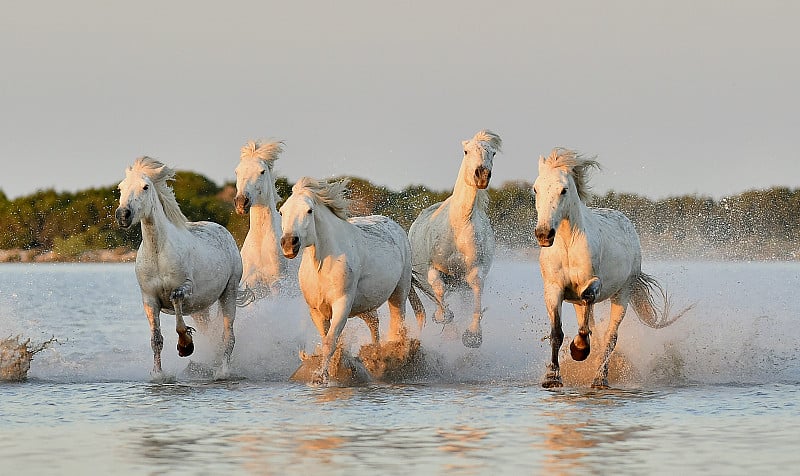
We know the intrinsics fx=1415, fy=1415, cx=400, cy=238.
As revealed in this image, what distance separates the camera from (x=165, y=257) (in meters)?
13.0

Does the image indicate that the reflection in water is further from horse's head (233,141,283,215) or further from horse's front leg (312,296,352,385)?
horse's head (233,141,283,215)

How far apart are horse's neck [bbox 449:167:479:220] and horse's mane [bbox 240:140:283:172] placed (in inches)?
78.8

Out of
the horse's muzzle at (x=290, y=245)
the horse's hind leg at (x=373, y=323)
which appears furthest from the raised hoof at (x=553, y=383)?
the horse's muzzle at (x=290, y=245)

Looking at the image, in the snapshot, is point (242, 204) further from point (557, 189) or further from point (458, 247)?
point (557, 189)

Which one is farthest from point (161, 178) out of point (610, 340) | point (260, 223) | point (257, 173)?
point (610, 340)

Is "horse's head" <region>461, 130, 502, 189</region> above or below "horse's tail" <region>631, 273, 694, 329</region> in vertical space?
above

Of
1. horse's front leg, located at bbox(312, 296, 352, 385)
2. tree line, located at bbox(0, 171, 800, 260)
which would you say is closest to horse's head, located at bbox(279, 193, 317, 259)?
horse's front leg, located at bbox(312, 296, 352, 385)

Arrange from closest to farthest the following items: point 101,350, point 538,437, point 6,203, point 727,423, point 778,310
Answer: point 538,437
point 727,423
point 101,350
point 778,310
point 6,203

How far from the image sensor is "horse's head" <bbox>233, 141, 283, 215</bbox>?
15.2 m

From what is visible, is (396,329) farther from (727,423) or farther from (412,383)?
(727,423)

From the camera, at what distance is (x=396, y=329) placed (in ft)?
46.5

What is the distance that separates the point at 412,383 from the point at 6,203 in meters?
39.5

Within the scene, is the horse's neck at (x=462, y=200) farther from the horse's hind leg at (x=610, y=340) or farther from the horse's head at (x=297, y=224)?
the horse's head at (x=297, y=224)

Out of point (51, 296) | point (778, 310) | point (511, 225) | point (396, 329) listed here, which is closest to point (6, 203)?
point (51, 296)
